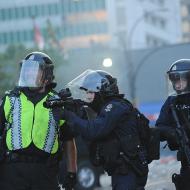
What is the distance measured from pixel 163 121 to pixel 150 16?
4096 inches

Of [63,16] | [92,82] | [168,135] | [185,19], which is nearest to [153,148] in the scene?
[168,135]

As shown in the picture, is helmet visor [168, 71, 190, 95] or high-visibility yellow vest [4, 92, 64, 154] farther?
helmet visor [168, 71, 190, 95]

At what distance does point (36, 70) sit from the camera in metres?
6.08

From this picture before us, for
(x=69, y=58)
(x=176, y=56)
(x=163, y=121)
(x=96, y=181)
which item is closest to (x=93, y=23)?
(x=69, y=58)

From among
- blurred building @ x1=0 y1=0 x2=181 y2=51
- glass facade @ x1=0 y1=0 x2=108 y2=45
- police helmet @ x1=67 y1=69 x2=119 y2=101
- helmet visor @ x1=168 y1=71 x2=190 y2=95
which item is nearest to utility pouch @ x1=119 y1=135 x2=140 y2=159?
police helmet @ x1=67 y1=69 x2=119 y2=101

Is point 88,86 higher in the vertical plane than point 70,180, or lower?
higher

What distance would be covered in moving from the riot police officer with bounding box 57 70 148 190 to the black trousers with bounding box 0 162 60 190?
1.38 ft

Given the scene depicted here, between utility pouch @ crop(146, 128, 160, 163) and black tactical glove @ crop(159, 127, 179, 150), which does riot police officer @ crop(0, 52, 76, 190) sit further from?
black tactical glove @ crop(159, 127, 179, 150)

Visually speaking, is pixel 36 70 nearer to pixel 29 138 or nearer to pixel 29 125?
pixel 29 125

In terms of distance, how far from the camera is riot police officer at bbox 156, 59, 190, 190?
20.6 ft

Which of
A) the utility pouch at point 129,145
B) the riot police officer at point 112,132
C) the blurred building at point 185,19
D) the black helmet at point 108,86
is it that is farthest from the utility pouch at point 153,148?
the blurred building at point 185,19

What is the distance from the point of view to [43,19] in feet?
333

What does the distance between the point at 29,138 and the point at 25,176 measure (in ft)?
1.00

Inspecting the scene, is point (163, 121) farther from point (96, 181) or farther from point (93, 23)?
point (93, 23)
